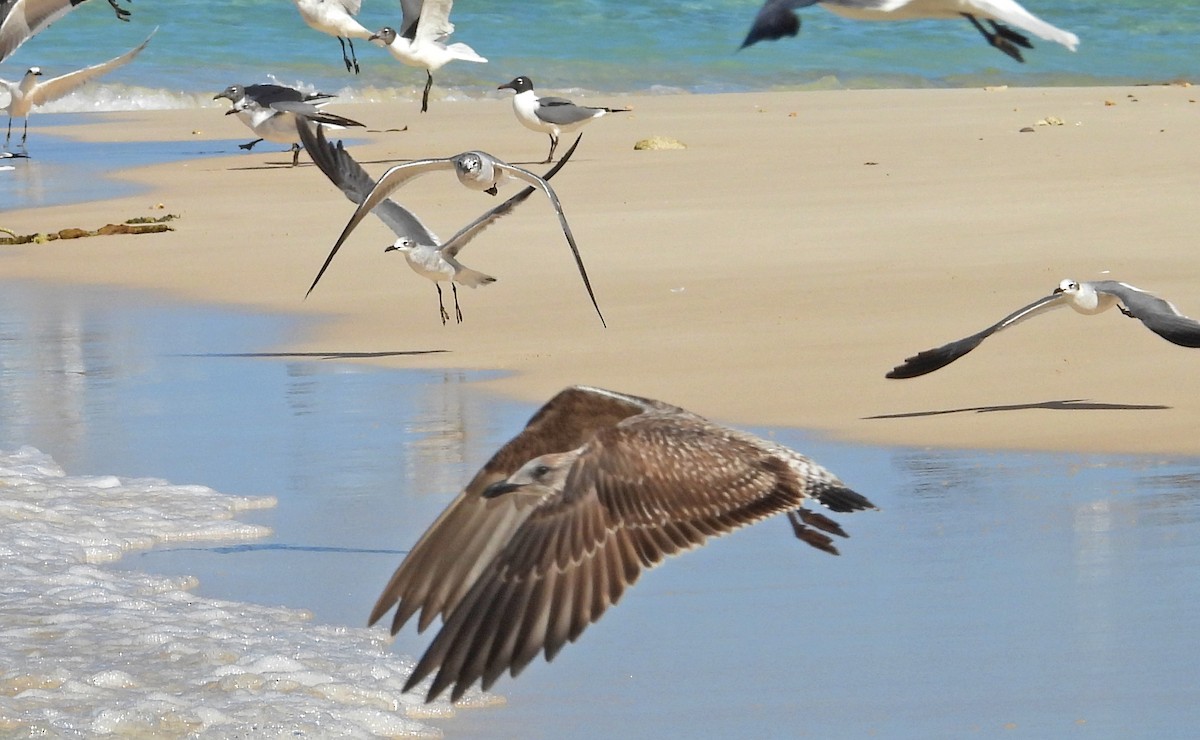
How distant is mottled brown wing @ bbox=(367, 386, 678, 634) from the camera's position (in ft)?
15.1

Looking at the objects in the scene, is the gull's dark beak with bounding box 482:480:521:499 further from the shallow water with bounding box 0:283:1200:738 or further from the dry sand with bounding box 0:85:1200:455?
the dry sand with bounding box 0:85:1200:455

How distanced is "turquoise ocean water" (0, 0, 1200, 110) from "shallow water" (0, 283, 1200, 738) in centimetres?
2529

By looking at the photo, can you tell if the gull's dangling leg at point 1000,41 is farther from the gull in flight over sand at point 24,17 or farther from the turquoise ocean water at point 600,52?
the turquoise ocean water at point 600,52

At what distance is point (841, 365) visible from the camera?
9398mm

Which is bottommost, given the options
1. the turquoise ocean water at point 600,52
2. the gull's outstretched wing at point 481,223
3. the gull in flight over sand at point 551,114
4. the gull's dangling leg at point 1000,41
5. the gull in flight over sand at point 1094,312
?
the turquoise ocean water at point 600,52

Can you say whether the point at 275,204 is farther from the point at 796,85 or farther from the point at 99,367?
the point at 796,85

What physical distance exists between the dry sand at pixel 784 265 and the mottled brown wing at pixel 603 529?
337cm

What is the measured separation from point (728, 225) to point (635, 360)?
5.01 metres

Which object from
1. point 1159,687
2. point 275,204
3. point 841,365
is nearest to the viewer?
point 1159,687

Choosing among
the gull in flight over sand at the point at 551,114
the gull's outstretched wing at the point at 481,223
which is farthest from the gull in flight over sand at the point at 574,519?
the gull in flight over sand at the point at 551,114

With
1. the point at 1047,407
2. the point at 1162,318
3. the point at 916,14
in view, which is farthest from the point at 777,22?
the point at 1162,318

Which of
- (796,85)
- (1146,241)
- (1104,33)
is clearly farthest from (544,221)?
(1104,33)

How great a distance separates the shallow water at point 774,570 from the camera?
15.6 feet

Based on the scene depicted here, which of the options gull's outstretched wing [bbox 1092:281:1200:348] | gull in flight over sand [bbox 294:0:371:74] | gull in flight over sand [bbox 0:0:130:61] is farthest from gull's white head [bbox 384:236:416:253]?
gull in flight over sand [bbox 294:0:371:74]
